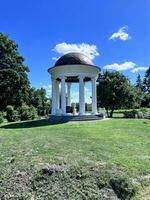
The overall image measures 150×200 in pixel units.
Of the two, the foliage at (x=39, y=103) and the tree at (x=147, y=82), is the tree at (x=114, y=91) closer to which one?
the foliage at (x=39, y=103)

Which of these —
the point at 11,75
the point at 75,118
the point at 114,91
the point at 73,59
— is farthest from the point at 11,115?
the point at 114,91

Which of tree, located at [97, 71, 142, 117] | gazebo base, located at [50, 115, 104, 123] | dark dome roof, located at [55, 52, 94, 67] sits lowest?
gazebo base, located at [50, 115, 104, 123]

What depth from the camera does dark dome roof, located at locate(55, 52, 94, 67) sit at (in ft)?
65.7

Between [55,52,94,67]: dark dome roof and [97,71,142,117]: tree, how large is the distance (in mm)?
6724

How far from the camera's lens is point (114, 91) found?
27281 millimetres

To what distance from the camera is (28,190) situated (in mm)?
6074

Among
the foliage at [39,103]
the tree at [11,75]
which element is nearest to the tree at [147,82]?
the foliage at [39,103]

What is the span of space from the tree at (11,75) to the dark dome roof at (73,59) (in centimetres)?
1187

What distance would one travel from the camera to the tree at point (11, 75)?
3109cm

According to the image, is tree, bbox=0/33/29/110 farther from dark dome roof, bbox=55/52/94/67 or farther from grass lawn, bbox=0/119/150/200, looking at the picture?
grass lawn, bbox=0/119/150/200

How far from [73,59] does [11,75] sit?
13132 mm

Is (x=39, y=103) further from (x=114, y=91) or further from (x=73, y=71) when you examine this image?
(x=73, y=71)

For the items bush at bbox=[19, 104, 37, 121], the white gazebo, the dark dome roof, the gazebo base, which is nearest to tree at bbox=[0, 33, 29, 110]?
bush at bbox=[19, 104, 37, 121]

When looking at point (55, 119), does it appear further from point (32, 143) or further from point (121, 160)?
point (121, 160)
